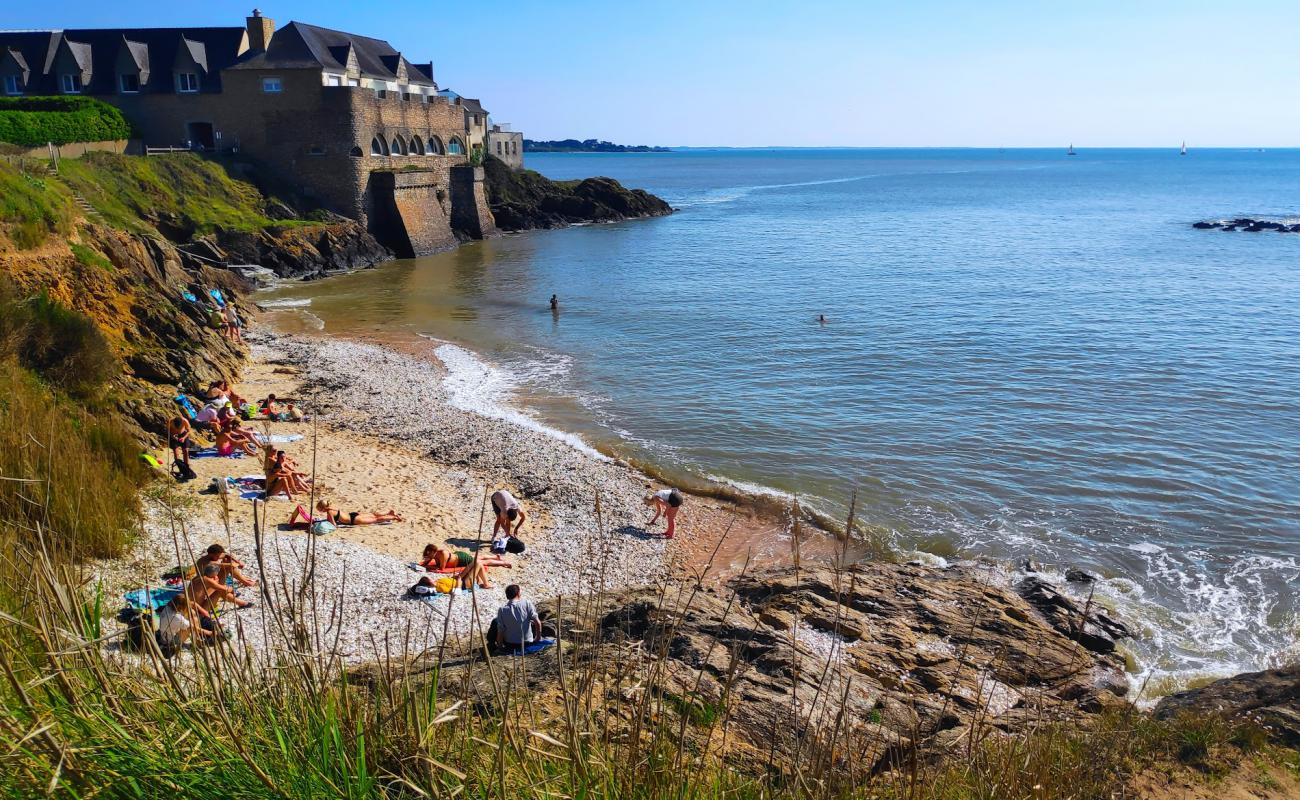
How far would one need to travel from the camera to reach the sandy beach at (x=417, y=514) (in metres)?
9.95

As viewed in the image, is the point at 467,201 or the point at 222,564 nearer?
the point at 222,564

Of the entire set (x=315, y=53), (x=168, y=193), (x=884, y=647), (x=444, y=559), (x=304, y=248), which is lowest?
(x=884, y=647)

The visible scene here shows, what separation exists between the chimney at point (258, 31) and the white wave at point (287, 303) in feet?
67.3

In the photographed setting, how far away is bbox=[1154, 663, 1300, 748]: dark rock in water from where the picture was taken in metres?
7.09

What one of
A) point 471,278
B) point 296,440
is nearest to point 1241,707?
point 296,440

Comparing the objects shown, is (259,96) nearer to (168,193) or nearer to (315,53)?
(315,53)

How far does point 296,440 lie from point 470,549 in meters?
6.19

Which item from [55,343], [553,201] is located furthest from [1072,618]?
[553,201]

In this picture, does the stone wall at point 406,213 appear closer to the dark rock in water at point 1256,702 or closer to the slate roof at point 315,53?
the slate roof at point 315,53

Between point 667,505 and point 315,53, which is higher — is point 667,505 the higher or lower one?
the lower one

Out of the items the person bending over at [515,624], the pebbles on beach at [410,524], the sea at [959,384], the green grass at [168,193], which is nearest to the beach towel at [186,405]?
the pebbles on beach at [410,524]

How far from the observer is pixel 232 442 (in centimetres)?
1580

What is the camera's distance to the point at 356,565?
37.9ft

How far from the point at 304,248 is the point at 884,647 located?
3837 cm
